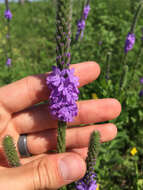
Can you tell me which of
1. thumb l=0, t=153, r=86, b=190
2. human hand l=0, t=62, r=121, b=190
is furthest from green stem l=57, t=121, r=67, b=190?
thumb l=0, t=153, r=86, b=190

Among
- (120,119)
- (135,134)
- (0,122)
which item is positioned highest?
(0,122)

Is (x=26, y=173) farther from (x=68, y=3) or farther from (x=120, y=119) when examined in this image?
(x=120, y=119)

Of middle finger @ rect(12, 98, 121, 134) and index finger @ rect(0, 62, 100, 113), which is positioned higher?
index finger @ rect(0, 62, 100, 113)

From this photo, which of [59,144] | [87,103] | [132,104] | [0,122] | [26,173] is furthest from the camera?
[132,104]

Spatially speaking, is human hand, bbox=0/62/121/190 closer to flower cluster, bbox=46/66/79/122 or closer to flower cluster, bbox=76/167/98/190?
flower cluster, bbox=76/167/98/190

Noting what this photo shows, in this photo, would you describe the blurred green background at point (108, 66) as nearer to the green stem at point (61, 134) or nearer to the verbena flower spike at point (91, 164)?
the verbena flower spike at point (91, 164)

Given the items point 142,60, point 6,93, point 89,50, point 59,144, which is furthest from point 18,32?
point 59,144

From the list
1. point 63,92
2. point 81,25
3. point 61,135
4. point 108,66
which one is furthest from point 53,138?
point 81,25
